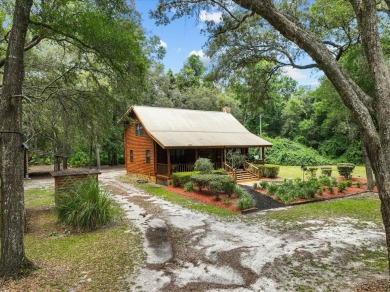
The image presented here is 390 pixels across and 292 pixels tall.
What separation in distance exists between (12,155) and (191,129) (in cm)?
1691

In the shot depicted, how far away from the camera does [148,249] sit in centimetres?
670

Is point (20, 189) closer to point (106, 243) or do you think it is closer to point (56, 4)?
point (106, 243)

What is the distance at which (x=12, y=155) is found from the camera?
514cm

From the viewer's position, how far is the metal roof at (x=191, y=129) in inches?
737

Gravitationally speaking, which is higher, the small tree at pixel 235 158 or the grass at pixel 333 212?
the small tree at pixel 235 158

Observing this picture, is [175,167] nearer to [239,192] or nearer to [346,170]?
[239,192]

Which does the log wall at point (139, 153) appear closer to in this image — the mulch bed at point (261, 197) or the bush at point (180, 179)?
the bush at point (180, 179)

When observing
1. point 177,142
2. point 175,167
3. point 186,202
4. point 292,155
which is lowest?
point 186,202

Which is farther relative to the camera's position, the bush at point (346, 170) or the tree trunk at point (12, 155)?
the bush at point (346, 170)

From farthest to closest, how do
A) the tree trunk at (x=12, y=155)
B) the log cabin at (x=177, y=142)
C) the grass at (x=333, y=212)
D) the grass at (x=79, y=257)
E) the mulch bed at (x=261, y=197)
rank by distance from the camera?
the log cabin at (x=177, y=142) < the mulch bed at (x=261, y=197) < the grass at (x=333, y=212) < the tree trunk at (x=12, y=155) < the grass at (x=79, y=257)

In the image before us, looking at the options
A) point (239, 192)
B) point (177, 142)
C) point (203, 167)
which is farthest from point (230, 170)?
point (239, 192)

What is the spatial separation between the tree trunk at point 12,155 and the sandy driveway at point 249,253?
2.29 m

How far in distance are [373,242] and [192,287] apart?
5323 millimetres

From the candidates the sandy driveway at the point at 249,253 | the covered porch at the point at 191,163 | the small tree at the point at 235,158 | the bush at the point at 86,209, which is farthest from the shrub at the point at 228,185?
the small tree at the point at 235,158
